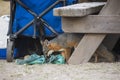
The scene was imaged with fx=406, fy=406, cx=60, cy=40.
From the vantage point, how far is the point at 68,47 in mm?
7008

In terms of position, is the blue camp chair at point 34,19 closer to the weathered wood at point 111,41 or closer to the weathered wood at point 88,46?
the weathered wood at point 88,46

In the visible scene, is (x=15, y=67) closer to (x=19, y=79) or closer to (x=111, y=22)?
(x=19, y=79)

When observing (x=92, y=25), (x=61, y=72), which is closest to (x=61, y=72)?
(x=61, y=72)

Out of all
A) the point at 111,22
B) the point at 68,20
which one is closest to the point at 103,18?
the point at 111,22

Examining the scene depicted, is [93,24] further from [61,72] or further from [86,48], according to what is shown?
[61,72]

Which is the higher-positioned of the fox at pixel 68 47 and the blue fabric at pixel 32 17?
the blue fabric at pixel 32 17

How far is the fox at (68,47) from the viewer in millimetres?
6961

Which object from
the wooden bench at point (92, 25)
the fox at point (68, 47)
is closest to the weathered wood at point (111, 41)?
the fox at point (68, 47)

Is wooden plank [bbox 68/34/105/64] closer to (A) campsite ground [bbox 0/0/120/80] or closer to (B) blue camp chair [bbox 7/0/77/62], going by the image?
(A) campsite ground [bbox 0/0/120/80]

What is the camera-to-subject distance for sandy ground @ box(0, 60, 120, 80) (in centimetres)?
594

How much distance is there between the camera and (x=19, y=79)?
5926 millimetres

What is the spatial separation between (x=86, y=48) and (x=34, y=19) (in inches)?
46.3

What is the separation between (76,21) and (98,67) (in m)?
0.83

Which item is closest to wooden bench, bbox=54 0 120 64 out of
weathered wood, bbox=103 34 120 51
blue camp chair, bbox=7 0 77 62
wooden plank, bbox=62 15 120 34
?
wooden plank, bbox=62 15 120 34
